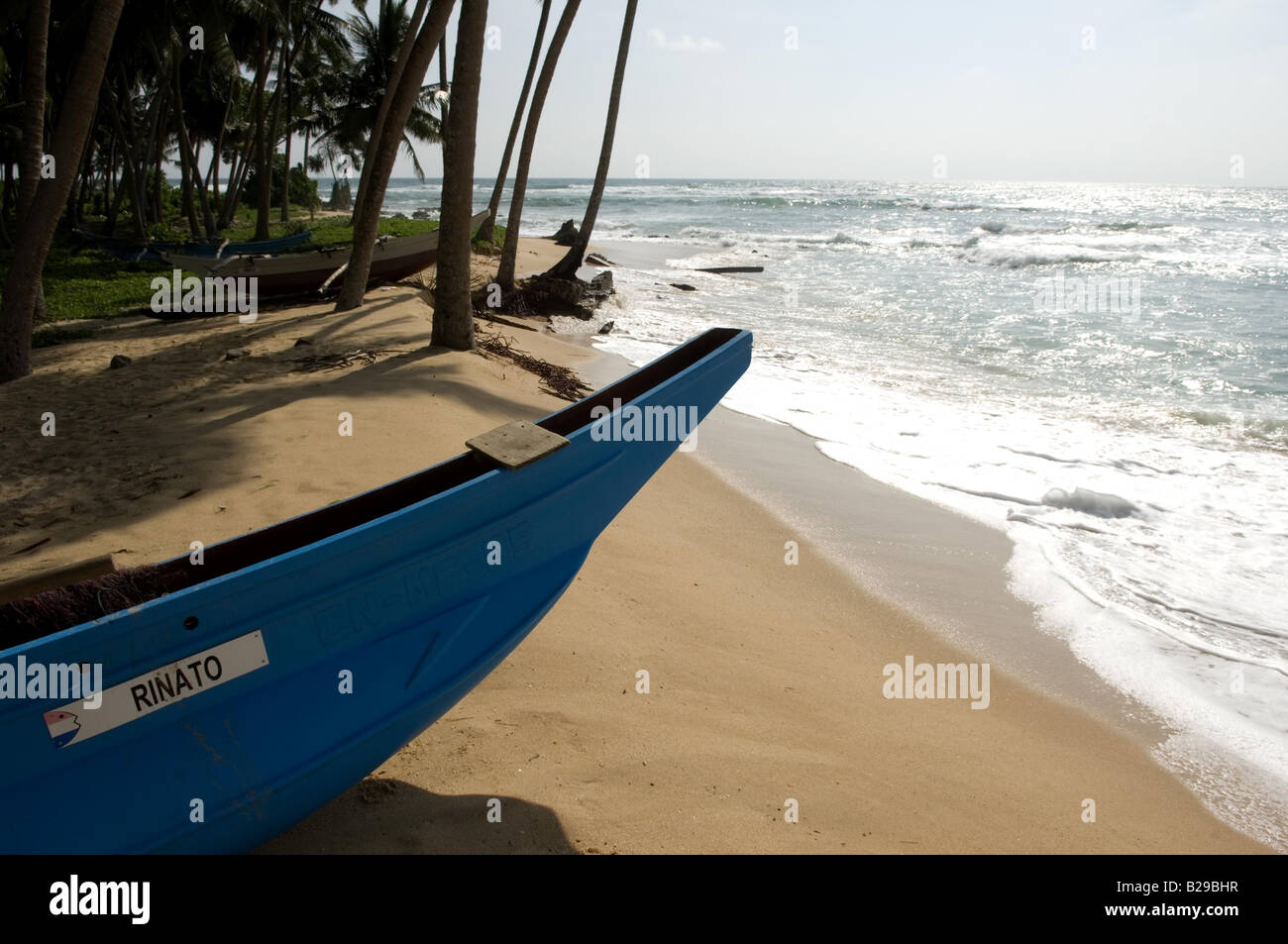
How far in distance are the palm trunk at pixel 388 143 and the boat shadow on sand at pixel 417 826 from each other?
30.9 ft

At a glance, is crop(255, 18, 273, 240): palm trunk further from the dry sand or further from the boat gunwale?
the boat gunwale

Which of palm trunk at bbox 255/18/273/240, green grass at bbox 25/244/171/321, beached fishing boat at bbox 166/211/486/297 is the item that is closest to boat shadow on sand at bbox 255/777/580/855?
beached fishing boat at bbox 166/211/486/297

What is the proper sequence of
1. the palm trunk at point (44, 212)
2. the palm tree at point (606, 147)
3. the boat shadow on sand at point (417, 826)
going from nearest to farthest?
1. the boat shadow on sand at point (417, 826)
2. the palm trunk at point (44, 212)
3. the palm tree at point (606, 147)

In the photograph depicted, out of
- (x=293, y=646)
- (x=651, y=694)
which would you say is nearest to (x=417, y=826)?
(x=293, y=646)

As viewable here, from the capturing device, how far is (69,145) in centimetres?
833

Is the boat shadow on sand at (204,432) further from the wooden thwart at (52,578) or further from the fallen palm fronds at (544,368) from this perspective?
the wooden thwart at (52,578)

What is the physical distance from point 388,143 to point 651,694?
31.3 feet

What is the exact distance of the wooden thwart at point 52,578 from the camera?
243 cm

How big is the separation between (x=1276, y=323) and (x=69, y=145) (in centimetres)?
2064

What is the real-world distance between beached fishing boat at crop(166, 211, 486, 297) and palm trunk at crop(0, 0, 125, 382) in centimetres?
440

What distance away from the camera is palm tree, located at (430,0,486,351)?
9398mm

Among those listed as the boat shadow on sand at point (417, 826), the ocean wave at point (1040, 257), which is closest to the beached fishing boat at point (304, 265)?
the boat shadow on sand at point (417, 826)

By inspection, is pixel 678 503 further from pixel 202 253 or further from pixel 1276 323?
pixel 1276 323
